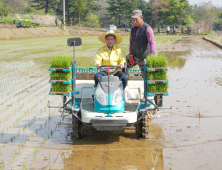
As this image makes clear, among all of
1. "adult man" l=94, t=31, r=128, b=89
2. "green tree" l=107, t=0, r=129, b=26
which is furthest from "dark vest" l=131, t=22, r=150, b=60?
"green tree" l=107, t=0, r=129, b=26

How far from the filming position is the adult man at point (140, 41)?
23.4ft

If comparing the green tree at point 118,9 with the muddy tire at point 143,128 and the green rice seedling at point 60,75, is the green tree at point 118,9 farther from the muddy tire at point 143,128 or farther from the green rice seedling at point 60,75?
the green rice seedling at point 60,75

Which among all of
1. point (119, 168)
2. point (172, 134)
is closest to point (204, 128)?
point (172, 134)

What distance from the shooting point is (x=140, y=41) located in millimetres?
7387

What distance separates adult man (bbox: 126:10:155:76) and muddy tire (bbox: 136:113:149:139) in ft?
4.87

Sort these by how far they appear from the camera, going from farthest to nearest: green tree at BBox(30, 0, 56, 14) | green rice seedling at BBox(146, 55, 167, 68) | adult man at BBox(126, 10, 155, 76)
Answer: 1. green tree at BBox(30, 0, 56, 14)
2. adult man at BBox(126, 10, 155, 76)
3. green rice seedling at BBox(146, 55, 167, 68)

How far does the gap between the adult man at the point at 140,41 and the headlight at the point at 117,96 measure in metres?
1.49

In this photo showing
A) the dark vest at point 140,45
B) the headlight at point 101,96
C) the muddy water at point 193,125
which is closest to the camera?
the muddy water at point 193,125

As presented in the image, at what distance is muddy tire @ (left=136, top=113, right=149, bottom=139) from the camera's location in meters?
6.47

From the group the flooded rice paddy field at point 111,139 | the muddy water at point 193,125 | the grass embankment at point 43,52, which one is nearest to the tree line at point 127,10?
the grass embankment at point 43,52

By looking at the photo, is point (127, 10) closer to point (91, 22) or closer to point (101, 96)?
point (91, 22)

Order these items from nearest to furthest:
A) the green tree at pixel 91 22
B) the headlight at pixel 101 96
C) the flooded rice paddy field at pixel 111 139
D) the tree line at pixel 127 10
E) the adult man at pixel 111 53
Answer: the flooded rice paddy field at pixel 111 139 → the headlight at pixel 101 96 → the adult man at pixel 111 53 → the tree line at pixel 127 10 → the green tree at pixel 91 22

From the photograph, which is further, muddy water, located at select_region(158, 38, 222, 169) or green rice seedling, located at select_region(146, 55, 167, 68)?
green rice seedling, located at select_region(146, 55, 167, 68)

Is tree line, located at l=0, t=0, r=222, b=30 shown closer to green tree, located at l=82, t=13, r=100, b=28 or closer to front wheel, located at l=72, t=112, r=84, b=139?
green tree, located at l=82, t=13, r=100, b=28
